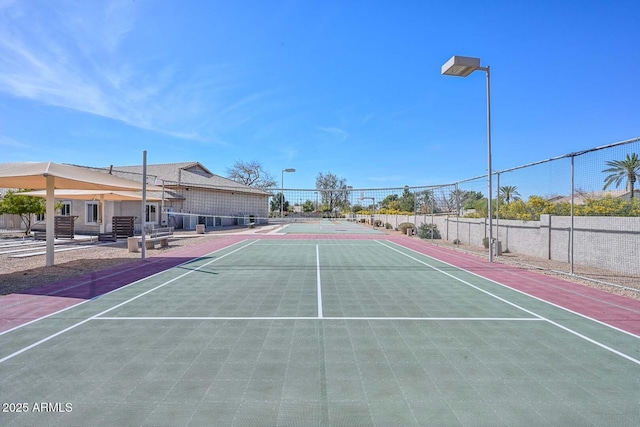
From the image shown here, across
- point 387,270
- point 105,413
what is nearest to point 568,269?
point 387,270

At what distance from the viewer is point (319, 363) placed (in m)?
3.72

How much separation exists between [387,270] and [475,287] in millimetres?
2670

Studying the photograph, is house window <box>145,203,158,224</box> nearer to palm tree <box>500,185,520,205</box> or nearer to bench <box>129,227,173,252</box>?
bench <box>129,227,173,252</box>

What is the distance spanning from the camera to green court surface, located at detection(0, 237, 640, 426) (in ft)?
9.27

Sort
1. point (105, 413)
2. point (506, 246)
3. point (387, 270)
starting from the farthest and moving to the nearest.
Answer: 1. point (506, 246)
2. point (387, 270)
3. point (105, 413)

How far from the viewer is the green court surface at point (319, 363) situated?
2824mm

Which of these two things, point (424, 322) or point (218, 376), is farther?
point (424, 322)

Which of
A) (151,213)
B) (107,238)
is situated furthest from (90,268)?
(151,213)

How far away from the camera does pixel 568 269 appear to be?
10.1 m

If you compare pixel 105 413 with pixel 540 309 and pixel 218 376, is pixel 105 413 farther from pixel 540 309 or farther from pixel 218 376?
pixel 540 309

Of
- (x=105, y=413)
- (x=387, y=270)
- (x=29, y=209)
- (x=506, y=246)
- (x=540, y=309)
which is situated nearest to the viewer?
(x=105, y=413)

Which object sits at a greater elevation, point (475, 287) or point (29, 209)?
point (29, 209)

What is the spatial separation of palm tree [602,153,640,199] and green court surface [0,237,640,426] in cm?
398

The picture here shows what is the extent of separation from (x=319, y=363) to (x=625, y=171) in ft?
28.1
